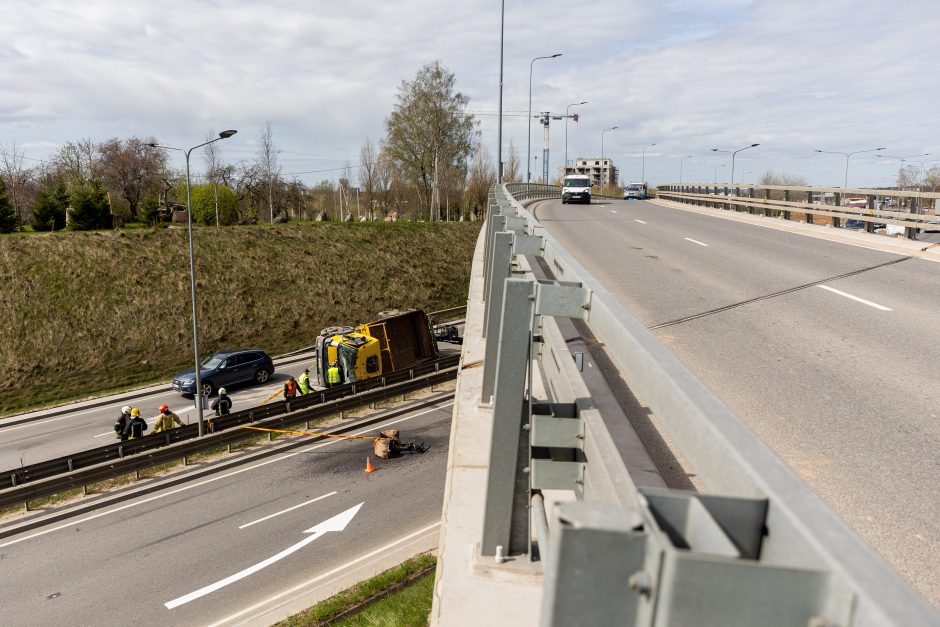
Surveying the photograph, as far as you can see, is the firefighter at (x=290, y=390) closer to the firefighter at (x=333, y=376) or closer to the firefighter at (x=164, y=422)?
the firefighter at (x=333, y=376)

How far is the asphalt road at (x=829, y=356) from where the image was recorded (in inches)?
137

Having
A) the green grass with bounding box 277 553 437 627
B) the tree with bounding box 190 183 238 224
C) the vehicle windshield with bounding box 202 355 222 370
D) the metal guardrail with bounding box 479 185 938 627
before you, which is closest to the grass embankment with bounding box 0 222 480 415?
the vehicle windshield with bounding box 202 355 222 370

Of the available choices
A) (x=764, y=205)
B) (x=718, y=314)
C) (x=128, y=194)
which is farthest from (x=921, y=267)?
(x=128, y=194)

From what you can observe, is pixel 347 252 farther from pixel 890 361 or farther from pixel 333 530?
pixel 890 361

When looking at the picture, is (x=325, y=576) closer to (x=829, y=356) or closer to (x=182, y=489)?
(x=182, y=489)

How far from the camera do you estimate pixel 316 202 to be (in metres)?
90.1

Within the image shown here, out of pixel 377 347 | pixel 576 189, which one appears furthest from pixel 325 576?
pixel 576 189

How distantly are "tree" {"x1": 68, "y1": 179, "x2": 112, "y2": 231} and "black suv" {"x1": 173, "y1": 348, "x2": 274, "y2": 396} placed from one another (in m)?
23.8

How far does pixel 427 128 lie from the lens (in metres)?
62.9

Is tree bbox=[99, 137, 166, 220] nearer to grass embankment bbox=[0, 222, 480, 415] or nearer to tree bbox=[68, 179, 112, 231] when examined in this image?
tree bbox=[68, 179, 112, 231]

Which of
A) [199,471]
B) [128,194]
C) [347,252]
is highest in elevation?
[128,194]

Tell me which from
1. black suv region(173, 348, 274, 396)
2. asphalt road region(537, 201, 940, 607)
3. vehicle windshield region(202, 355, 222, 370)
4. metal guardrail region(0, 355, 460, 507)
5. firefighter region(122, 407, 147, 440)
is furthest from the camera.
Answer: vehicle windshield region(202, 355, 222, 370)

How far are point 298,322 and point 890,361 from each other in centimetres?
3564

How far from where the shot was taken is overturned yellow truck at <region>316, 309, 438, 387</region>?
25.3m
